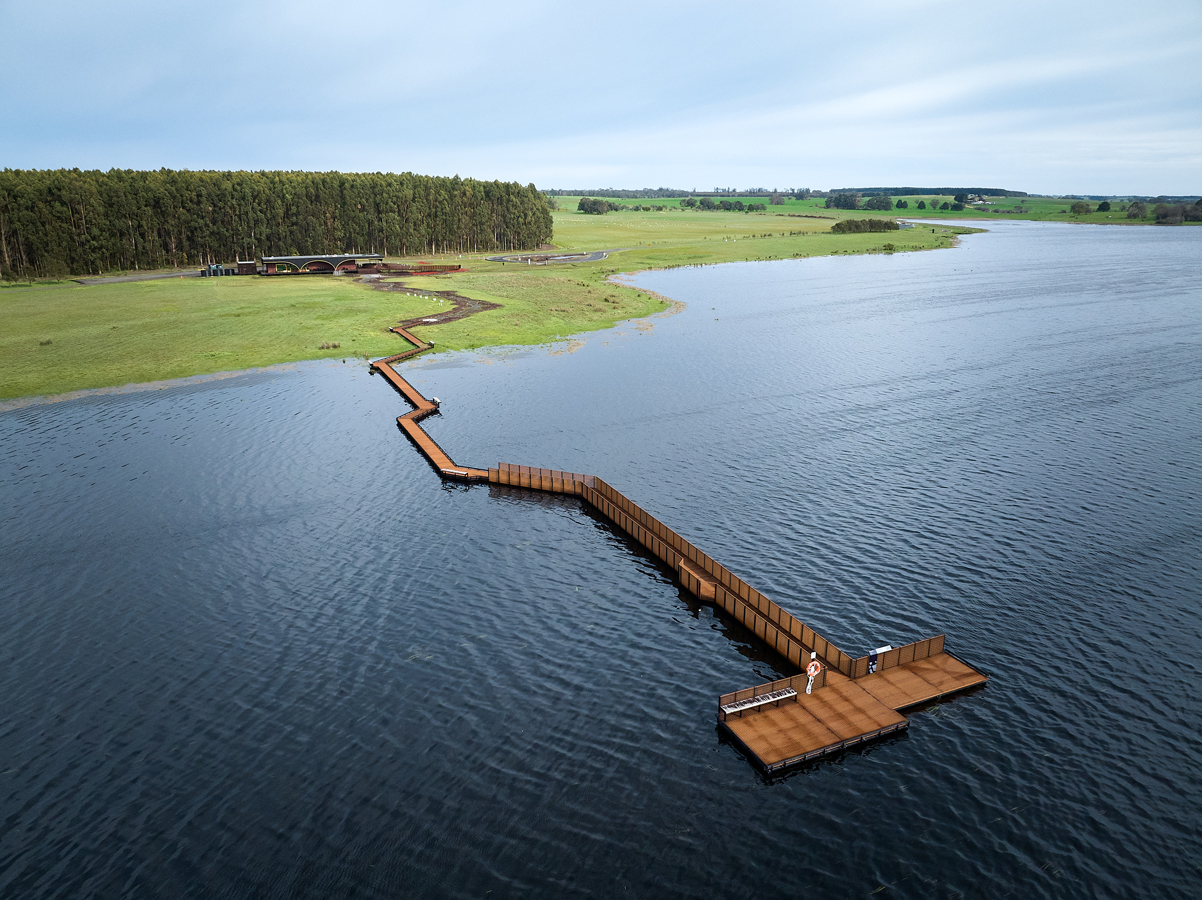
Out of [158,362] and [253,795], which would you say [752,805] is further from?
A: [158,362]

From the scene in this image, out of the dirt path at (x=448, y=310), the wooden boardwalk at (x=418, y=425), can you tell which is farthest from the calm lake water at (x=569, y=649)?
the dirt path at (x=448, y=310)

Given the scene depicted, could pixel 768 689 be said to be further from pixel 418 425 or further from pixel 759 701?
pixel 418 425

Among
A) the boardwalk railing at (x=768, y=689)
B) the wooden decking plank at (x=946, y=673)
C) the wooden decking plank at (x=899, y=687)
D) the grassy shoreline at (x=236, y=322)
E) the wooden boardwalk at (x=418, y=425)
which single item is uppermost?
the grassy shoreline at (x=236, y=322)

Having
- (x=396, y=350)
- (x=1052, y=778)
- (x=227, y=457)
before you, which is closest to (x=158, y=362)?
(x=396, y=350)

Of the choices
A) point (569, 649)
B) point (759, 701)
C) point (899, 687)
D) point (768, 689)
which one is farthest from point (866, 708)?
point (569, 649)

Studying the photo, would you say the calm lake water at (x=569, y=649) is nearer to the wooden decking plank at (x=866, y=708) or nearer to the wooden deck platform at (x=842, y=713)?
the wooden deck platform at (x=842, y=713)

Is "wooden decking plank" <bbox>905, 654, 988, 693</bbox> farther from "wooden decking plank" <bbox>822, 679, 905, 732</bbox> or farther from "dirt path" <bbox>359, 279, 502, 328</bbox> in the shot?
"dirt path" <bbox>359, 279, 502, 328</bbox>
